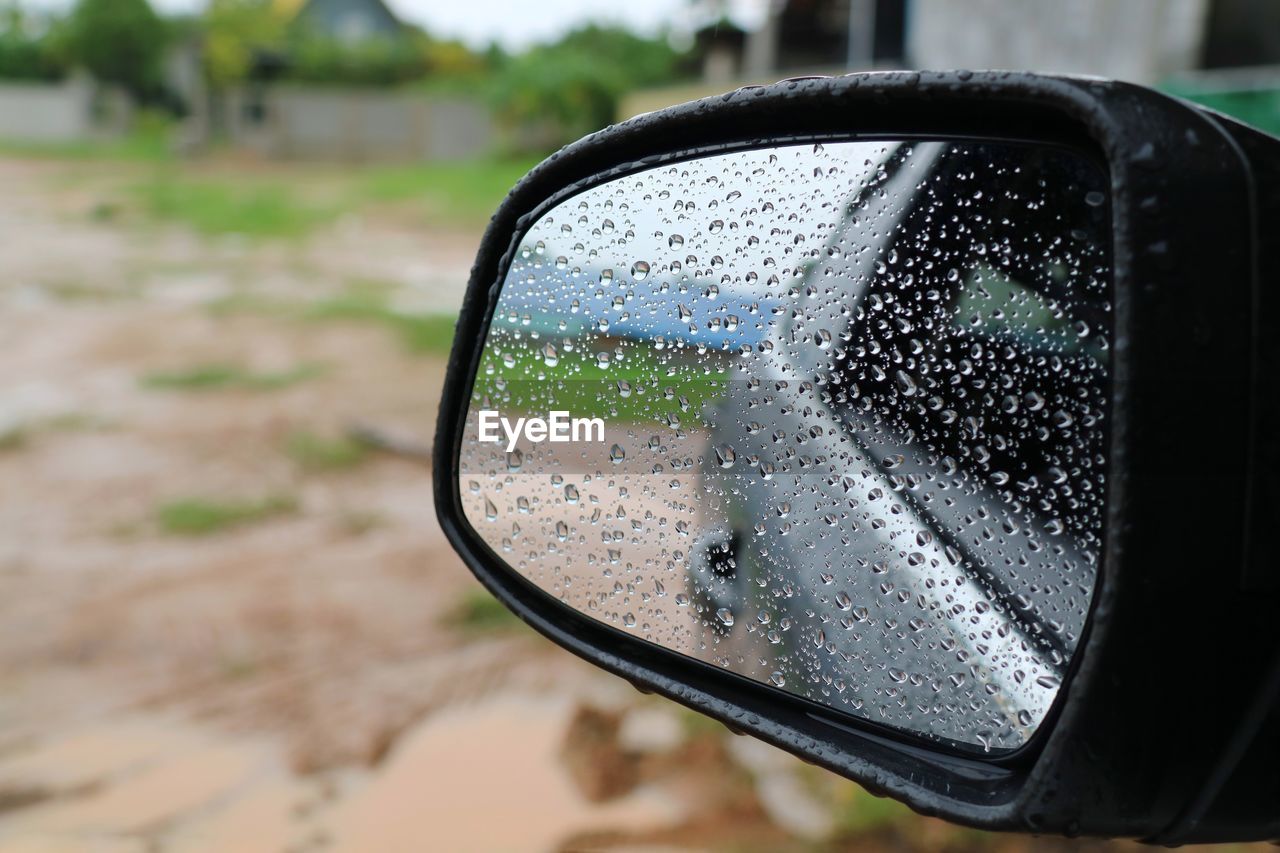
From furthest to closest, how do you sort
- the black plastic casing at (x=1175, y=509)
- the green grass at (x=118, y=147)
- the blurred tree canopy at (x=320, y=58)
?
the green grass at (x=118, y=147)
the blurred tree canopy at (x=320, y=58)
the black plastic casing at (x=1175, y=509)

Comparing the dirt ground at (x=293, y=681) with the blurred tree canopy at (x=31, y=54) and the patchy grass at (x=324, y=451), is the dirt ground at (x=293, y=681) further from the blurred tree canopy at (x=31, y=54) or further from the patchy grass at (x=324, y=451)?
the blurred tree canopy at (x=31, y=54)

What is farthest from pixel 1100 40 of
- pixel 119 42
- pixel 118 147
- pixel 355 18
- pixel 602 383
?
pixel 355 18

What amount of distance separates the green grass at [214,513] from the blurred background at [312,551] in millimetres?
28

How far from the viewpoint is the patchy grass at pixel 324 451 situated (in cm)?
699

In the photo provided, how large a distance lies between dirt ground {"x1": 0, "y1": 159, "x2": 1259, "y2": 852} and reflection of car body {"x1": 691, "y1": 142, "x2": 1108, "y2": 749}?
208cm

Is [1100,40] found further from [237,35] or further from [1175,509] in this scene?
[237,35]

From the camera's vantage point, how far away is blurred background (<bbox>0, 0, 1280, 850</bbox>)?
318 cm

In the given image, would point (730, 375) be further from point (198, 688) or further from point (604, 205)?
point (198, 688)

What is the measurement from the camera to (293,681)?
411 cm

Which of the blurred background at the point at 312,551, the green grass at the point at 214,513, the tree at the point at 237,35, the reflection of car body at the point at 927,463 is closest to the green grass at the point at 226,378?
the blurred background at the point at 312,551

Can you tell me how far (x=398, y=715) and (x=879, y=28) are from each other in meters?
12.9

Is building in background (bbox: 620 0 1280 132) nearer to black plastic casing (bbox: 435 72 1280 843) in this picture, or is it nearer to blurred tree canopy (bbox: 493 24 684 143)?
black plastic casing (bbox: 435 72 1280 843)

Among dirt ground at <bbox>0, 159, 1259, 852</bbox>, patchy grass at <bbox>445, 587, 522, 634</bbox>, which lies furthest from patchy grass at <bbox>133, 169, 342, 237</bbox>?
patchy grass at <bbox>445, 587, 522, 634</bbox>

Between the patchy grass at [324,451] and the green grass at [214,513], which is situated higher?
the green grass at [214,513]
